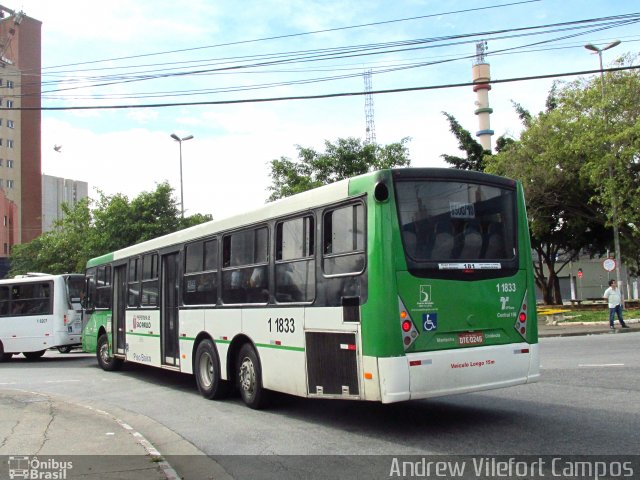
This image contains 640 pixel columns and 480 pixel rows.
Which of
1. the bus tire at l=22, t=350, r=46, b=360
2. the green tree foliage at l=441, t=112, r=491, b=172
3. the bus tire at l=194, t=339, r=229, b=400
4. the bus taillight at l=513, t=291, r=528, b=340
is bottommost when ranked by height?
the bus tire at l=22, t=350, r=46, b=360

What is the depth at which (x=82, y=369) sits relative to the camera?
1585 centimetres

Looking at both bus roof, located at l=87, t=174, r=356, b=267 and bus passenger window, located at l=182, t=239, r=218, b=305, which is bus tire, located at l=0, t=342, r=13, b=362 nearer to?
bus roof, located at l=87, t=174, r=356, b=267

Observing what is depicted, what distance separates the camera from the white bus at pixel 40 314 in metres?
18.3

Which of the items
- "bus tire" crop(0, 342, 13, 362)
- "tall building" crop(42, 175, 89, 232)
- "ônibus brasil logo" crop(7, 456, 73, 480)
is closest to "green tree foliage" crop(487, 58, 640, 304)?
"bus tire" crop(0, 342, 13, 362)

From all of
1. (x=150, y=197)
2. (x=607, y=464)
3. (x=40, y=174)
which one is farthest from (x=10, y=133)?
(x=607, y=464)

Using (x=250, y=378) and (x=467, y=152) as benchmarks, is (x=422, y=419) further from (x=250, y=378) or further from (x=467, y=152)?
(x=467, y=152)

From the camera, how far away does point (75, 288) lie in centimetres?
1888

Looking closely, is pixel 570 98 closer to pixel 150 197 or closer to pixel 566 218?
pixel 566 218

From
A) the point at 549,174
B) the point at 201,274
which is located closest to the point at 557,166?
the point at 549,174

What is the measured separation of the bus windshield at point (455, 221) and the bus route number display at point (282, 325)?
78.1 inches

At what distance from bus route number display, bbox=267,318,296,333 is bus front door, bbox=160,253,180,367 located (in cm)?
356

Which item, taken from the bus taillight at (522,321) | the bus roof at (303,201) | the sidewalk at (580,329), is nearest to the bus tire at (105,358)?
the bus roof at (303,201)

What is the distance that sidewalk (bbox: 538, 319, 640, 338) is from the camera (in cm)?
2072

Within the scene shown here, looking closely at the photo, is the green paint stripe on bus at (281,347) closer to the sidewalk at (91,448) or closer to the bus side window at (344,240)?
the bus side window at (344,240)
